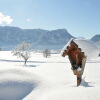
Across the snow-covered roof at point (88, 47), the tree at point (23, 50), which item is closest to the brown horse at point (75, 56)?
the snow-covered roof at point (88, 47)

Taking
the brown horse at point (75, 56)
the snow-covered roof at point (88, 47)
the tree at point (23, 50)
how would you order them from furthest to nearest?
1. the tree at point (23, 50)
2. the brown horse at point (75, 56)
3. the snow-covered roof at point (88, 47)

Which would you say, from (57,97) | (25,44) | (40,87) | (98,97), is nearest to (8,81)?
(40,87)

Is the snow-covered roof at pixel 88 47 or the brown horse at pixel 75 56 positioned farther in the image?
the brown horse at pixel 75 56

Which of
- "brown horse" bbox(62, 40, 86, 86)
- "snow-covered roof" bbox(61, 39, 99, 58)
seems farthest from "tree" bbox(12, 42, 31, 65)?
"snow-covered roof" bbox(61, 39, 99, 58)

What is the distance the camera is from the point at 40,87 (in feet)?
31.1

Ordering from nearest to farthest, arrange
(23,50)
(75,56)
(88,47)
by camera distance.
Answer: (88,47)
(75,56)
(23,50)

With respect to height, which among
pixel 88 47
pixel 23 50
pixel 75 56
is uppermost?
pixel 23 50

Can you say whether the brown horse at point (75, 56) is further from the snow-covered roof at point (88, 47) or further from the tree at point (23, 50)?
the tree at point (23, 50)

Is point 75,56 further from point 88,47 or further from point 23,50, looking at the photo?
point 23,50

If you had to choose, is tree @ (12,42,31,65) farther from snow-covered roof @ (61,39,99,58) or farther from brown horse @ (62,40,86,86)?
snow-covered roof @ (61,39,99,58)

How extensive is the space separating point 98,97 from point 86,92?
513 millimetres

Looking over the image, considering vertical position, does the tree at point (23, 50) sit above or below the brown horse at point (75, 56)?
above

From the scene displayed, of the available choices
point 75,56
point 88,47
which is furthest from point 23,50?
point 88,47

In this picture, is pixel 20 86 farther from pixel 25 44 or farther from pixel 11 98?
pixel 25 44
